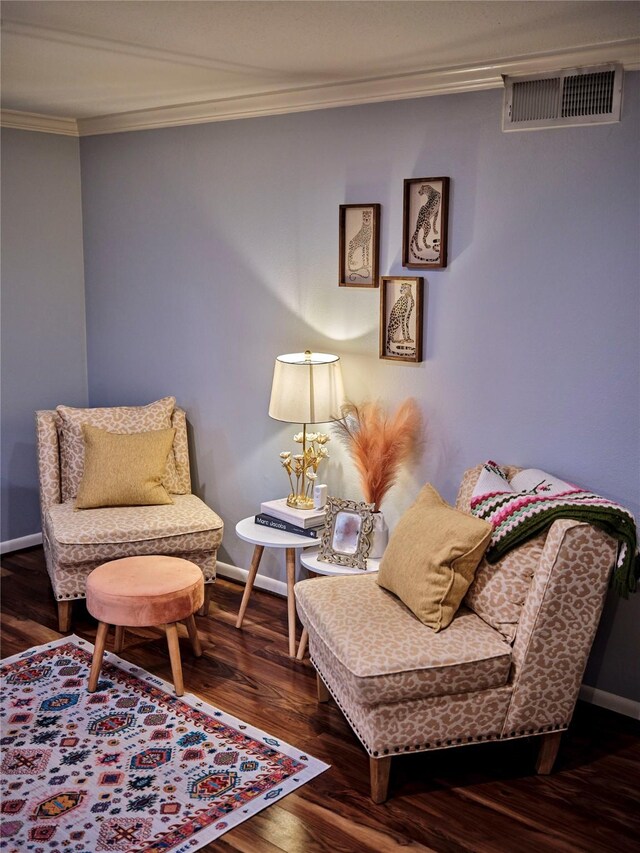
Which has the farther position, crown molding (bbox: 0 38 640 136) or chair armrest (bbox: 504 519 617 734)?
crown molding (bbox: 0 38 640 136)

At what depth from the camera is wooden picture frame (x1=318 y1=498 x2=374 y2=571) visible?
360cm

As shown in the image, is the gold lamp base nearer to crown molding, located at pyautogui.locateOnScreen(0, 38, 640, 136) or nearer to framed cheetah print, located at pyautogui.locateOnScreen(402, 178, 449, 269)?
framed cheetah print, located at pyautogui.locateOnScreen(402, 178, 449, 269)

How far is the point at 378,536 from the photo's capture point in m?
3.62

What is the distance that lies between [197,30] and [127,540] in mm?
2105

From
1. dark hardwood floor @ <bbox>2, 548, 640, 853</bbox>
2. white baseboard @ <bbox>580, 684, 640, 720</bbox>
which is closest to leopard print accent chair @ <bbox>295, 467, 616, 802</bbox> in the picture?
dark hardwood floor @ <bbox>2, 548, 640, 853</bbox>

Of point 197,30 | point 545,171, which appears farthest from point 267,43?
point 545,171

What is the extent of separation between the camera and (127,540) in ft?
13.0

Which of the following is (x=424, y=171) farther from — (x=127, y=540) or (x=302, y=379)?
(x=127, y=540)

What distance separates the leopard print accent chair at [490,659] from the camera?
2.74m

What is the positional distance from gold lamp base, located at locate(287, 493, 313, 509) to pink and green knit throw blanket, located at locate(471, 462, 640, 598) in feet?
2.94

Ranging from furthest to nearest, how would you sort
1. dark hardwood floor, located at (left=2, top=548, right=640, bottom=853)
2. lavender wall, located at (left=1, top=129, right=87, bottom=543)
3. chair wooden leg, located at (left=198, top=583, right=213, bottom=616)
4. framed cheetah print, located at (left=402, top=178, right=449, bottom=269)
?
lavender wall, located at (left=1, top=129, right=87, bottom=543) → chair wooden leg, located at (left=198, top=583, right=213, bottom=616) → framed cheetah print, located at (left=402, top=178, right=449, bottom=269) → dark hardwood floor, located at (left=2, top=548, right=640, bottom=853)

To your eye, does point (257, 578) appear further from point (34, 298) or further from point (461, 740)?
point (34, 298)

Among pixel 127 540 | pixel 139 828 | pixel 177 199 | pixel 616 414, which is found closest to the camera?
pixel 139 828

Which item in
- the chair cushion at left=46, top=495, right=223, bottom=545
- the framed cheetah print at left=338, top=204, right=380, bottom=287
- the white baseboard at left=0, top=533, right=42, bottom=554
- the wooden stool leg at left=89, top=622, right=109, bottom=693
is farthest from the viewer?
the white baseboard at left=0, top=533, right=42, bottom=554
